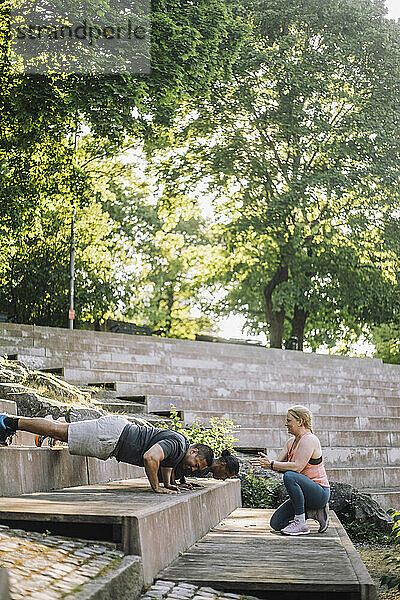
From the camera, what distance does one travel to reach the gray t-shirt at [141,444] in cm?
616

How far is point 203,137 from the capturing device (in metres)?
25.4

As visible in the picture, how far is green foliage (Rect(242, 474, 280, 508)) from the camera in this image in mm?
9922

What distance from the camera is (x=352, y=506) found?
985cm

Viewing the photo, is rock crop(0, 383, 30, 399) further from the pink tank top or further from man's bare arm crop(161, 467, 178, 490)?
the pink tank top

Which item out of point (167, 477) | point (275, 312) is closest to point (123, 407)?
point (167, 477)

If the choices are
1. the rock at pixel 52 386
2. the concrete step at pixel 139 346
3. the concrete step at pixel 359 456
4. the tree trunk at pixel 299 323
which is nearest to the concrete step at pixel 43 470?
the rock at pixel 52 386

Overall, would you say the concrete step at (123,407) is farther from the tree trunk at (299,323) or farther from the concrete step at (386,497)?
the tree trunk at (299,323)

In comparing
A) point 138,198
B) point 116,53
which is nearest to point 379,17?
point 138,198

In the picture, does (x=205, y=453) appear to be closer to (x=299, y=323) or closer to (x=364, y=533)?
(x=364, y=533)

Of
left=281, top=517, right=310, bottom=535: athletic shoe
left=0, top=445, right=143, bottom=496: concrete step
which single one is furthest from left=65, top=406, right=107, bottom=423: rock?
left=281, top=517, right=310, bottom=535: athletic shoe

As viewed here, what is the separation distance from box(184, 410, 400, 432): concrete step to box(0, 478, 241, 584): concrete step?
22.5 ft

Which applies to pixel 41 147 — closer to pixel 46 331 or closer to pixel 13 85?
pixel 13 85

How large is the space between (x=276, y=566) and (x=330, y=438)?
9.41 m

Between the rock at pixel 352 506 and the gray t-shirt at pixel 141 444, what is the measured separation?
398 centimetres
